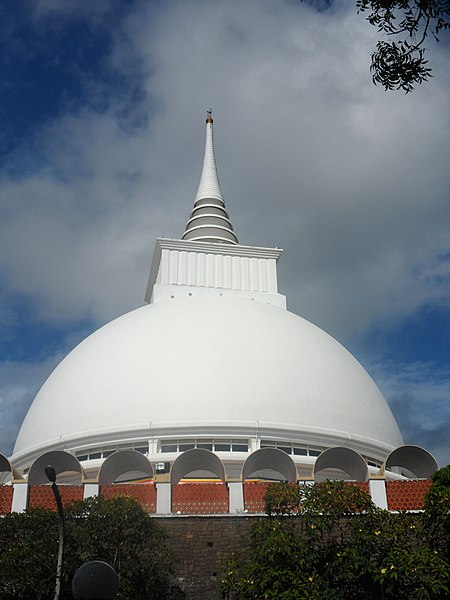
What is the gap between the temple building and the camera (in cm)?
2194

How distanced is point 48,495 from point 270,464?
6.36 meters

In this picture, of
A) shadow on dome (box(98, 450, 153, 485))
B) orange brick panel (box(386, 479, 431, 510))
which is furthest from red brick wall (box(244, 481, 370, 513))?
shadow on dome (box(98, 450, 153, 485))

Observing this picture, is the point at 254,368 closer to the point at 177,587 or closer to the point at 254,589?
the point at 177,587

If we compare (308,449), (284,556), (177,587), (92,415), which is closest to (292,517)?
(284,556)

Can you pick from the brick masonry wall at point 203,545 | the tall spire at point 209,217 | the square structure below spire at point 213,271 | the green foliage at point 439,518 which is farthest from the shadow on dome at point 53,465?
the tall spire at point 209,217

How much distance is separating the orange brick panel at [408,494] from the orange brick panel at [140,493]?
6.22 meters

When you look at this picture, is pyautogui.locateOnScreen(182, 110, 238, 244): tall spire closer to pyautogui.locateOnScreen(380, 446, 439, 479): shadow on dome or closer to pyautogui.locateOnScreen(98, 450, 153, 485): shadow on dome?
pyautogui.locateOnScreen(98, 450, 153, 485): shadow on dome

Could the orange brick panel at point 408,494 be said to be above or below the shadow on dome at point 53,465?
below

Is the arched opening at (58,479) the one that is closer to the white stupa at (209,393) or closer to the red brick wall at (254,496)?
the white stupa at (209,393)

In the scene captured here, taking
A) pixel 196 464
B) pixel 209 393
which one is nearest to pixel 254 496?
pixel 196 464

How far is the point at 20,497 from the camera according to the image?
64.4 ft

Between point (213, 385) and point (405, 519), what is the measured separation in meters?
9.06

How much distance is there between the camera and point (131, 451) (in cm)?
2177

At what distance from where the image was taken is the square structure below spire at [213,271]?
32188 millimetres
